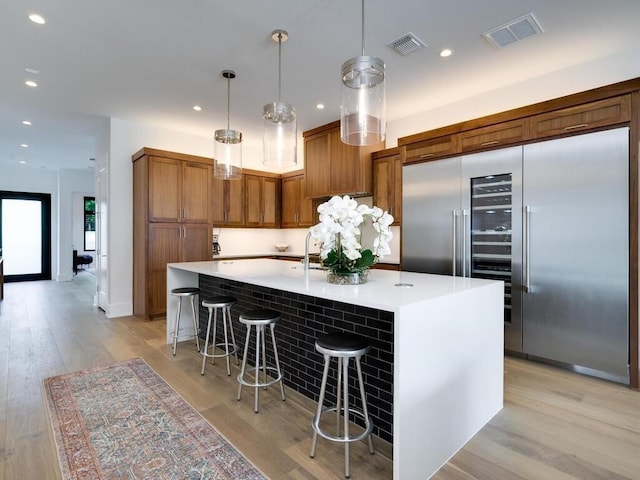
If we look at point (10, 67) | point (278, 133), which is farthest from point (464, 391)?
point (10, 67)

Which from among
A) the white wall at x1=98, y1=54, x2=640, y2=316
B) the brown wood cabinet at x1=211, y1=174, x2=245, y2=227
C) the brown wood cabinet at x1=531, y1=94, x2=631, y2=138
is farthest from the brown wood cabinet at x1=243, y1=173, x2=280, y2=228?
the brown wood cabinet at x1=531, y1=94, x2=631, y2=138

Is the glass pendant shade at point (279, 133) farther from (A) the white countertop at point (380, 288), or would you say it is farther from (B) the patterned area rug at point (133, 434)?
(B) the patterned area rug at point (133, 434)

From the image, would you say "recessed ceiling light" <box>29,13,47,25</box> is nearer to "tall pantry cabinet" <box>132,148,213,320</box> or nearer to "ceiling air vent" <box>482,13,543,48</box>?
"tall pantry cabinet" <box>132,148,213,320</box>

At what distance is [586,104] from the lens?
2889 millimetres

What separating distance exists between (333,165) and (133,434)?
161 inches

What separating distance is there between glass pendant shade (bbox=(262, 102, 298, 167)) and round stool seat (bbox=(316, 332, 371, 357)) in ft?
5.73

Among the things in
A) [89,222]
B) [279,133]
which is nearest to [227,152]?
[279,133]

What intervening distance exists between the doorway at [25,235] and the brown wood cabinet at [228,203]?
6.35 metres

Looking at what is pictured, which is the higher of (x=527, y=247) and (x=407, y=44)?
(x=407, y=44)

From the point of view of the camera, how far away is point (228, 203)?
5957 millimetres

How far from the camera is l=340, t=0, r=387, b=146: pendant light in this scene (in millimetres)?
2189

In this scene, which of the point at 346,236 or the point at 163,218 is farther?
the point at 163,218

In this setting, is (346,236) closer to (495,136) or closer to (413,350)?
(413,350)

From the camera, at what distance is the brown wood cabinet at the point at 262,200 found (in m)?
6.25
